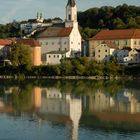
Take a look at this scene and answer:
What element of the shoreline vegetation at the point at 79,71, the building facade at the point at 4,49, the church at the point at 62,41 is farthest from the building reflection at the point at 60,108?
the building facade at the point at 4,49

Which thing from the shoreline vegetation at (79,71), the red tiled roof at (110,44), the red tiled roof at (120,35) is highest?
the red tiled roof at (120,35)

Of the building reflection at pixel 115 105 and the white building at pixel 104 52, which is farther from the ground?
the white building at pixel 104 52

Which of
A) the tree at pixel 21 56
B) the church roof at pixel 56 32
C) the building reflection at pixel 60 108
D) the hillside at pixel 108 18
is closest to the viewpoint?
the building reflection at pixel 60 108

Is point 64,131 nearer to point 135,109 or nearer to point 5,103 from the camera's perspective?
point 135,109

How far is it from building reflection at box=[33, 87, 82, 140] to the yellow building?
2042cm

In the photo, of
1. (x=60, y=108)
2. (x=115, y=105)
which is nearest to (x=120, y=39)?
(x=115, y=105)

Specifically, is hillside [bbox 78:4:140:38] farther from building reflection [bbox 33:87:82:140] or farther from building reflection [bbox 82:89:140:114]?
building reflection [bbox 33:87:82:140]

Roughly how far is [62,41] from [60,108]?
2754 centimetres

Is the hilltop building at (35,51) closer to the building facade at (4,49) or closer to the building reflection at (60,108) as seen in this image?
the building facade at (4,49)

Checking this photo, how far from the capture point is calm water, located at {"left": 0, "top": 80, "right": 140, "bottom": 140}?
581 inches

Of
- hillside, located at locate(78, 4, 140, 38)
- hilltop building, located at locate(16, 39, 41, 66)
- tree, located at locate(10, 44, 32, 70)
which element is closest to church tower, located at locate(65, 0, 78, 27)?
hilltop building, located at locate(16, 39, 41, 66)

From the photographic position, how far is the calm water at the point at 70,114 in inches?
581

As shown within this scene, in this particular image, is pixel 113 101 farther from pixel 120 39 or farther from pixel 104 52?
pixel 120 39

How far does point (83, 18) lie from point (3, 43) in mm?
22639
